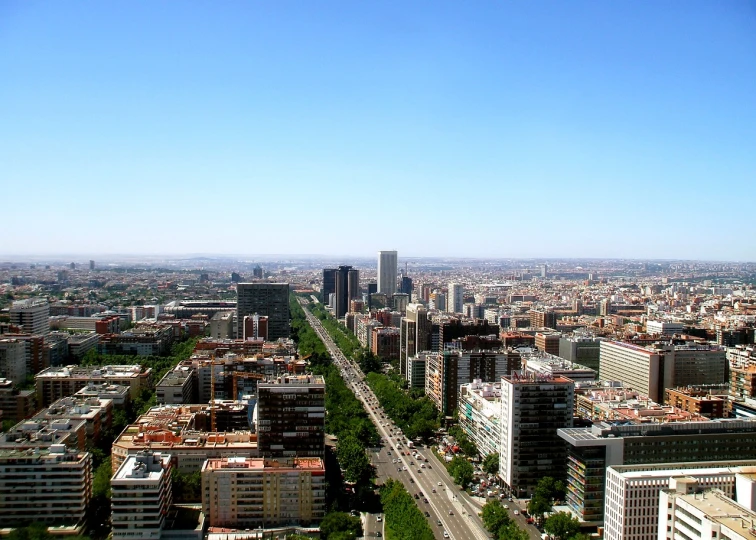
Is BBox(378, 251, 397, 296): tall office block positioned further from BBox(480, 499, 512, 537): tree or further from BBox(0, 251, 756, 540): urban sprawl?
BBox(480, 499, 512, 537): tree

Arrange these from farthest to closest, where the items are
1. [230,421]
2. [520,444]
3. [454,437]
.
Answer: [454,437] < [230,421] < [520,444]

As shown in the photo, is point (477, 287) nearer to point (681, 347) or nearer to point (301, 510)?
point (681, 347)

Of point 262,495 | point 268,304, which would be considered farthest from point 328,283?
point 262,495

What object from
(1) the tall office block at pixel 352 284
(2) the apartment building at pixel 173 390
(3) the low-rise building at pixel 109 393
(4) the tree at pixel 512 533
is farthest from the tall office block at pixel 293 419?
(1) the tall office block at pixel 352 284

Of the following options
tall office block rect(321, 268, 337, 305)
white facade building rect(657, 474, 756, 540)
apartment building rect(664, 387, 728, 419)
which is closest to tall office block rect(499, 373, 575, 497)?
apartment building rect(664, 387, 728, 419)

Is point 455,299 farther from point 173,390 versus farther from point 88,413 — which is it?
point 88,413

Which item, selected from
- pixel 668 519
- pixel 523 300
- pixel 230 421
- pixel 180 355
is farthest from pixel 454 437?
pixel 523 300
